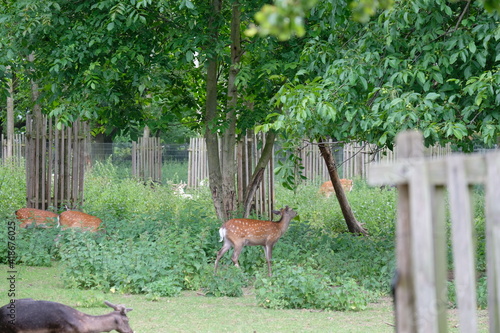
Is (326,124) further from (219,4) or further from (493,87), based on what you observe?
(219,4)

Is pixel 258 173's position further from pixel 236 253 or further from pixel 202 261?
pixel 202 261

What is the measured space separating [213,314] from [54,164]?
7.23m

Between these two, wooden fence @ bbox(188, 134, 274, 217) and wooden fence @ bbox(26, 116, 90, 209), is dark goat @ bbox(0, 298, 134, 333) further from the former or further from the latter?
wooden fence @ bbox(26, 116, 90, 209)

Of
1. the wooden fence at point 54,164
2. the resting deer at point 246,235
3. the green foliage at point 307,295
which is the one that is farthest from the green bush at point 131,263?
the wooden fence at point 54,164

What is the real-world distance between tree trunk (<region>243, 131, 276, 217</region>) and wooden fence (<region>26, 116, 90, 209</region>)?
336 cm

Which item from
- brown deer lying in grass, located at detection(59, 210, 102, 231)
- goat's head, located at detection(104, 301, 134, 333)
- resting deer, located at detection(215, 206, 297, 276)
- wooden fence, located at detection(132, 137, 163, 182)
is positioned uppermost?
wooden fence, located at detection(132, 137, 163, 182)

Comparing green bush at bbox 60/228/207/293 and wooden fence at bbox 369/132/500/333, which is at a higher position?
wooden fence at bbox 369/132/500/333

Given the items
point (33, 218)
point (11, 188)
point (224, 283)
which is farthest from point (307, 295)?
point (11, 188)

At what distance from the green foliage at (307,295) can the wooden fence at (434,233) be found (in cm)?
568

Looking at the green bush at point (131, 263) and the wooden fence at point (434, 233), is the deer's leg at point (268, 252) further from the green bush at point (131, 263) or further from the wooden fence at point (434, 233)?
the wooden fence at point (434, 233)

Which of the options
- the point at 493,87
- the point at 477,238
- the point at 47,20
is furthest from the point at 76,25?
the point at 477,238

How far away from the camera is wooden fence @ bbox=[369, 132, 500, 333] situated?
2682 millimetres

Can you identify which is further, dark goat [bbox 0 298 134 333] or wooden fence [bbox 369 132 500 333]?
dark goat [bbox 0 298 134 333]

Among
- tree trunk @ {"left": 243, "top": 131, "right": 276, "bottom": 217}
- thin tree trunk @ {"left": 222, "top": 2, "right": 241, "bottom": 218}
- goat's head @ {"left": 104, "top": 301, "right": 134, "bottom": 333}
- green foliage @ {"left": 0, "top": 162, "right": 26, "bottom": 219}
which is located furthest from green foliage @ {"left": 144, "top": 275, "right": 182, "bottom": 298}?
green foliage @ {"left": 0, "top": 162, "right": 26, "bottom": 219}
